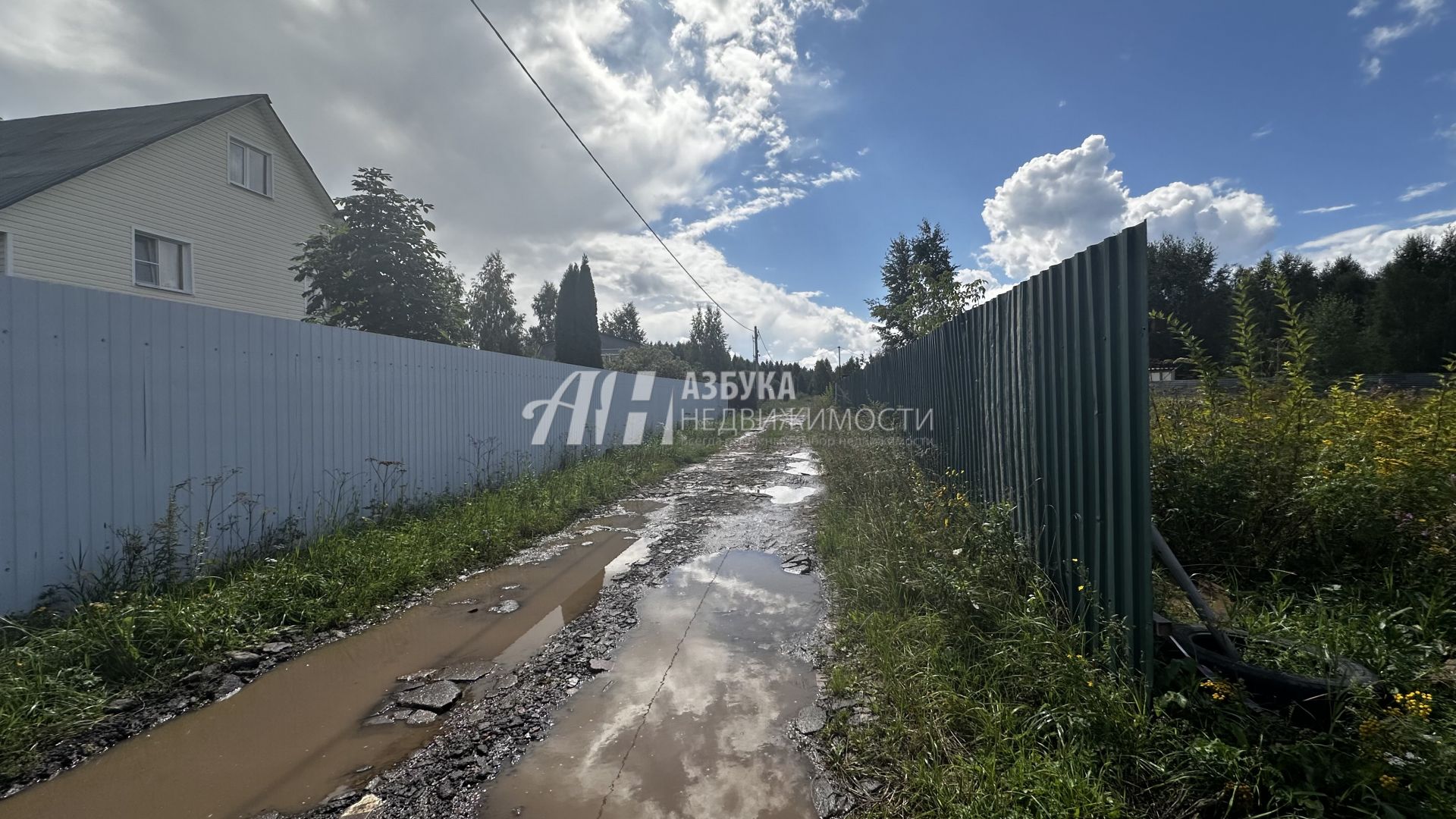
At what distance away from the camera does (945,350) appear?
479 cm

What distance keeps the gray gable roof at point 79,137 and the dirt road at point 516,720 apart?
36.4ft

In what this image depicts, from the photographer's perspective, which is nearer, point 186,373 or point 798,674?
point 798,674

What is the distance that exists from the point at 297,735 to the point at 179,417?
234 cm

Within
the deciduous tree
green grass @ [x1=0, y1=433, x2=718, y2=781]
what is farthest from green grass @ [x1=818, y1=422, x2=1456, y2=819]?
the deciduous tree

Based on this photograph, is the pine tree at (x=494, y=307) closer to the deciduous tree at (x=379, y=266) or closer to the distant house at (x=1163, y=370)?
the deciduous tree at (x=379, y=266)

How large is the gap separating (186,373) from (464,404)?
3.03 meters

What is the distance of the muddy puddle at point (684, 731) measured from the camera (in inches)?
75.9

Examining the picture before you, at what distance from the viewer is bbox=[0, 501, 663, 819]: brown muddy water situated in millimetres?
1965

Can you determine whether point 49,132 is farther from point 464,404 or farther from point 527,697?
point 527,697

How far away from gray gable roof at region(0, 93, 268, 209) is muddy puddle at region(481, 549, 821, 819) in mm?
12178

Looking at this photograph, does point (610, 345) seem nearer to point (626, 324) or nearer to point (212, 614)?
point (626, 324)

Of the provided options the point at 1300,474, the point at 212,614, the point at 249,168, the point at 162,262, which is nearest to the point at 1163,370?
the point at 1300,474

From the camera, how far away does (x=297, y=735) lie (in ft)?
7.72

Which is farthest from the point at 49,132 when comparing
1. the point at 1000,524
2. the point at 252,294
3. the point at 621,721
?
the point at 1000,524
